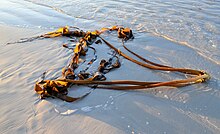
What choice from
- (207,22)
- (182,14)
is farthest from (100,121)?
(182,14)

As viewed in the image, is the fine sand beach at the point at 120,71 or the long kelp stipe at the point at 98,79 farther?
the long kelp stipe at the point at 98,79

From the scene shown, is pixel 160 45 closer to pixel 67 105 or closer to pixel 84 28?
pixel 84 28

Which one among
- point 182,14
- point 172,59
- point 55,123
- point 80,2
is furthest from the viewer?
point 80,2

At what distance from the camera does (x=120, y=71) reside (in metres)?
3.38

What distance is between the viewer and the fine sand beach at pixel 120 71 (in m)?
2.42

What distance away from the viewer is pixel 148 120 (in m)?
2.46

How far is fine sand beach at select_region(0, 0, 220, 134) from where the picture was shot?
95.4 inches

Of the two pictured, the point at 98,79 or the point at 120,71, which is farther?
the point at 120,71

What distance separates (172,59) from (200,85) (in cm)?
78

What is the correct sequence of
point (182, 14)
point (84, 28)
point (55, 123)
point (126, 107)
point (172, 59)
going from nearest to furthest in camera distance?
1. point (55, 123)
2. point (126, 107)
3. point (172, 59)
4. point (84, 28)
5. point (182, 14)

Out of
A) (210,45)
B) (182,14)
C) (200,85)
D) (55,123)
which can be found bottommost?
(55,123)

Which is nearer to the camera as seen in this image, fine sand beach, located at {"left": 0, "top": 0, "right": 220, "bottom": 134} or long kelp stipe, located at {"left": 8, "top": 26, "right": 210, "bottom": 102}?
fine sand beach, located at {"left": 0, "top": 0, "right": 220, "bottom": 134}

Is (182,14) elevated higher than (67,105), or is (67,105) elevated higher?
(182,14)

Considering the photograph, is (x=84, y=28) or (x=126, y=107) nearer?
(x=126, y=107)
